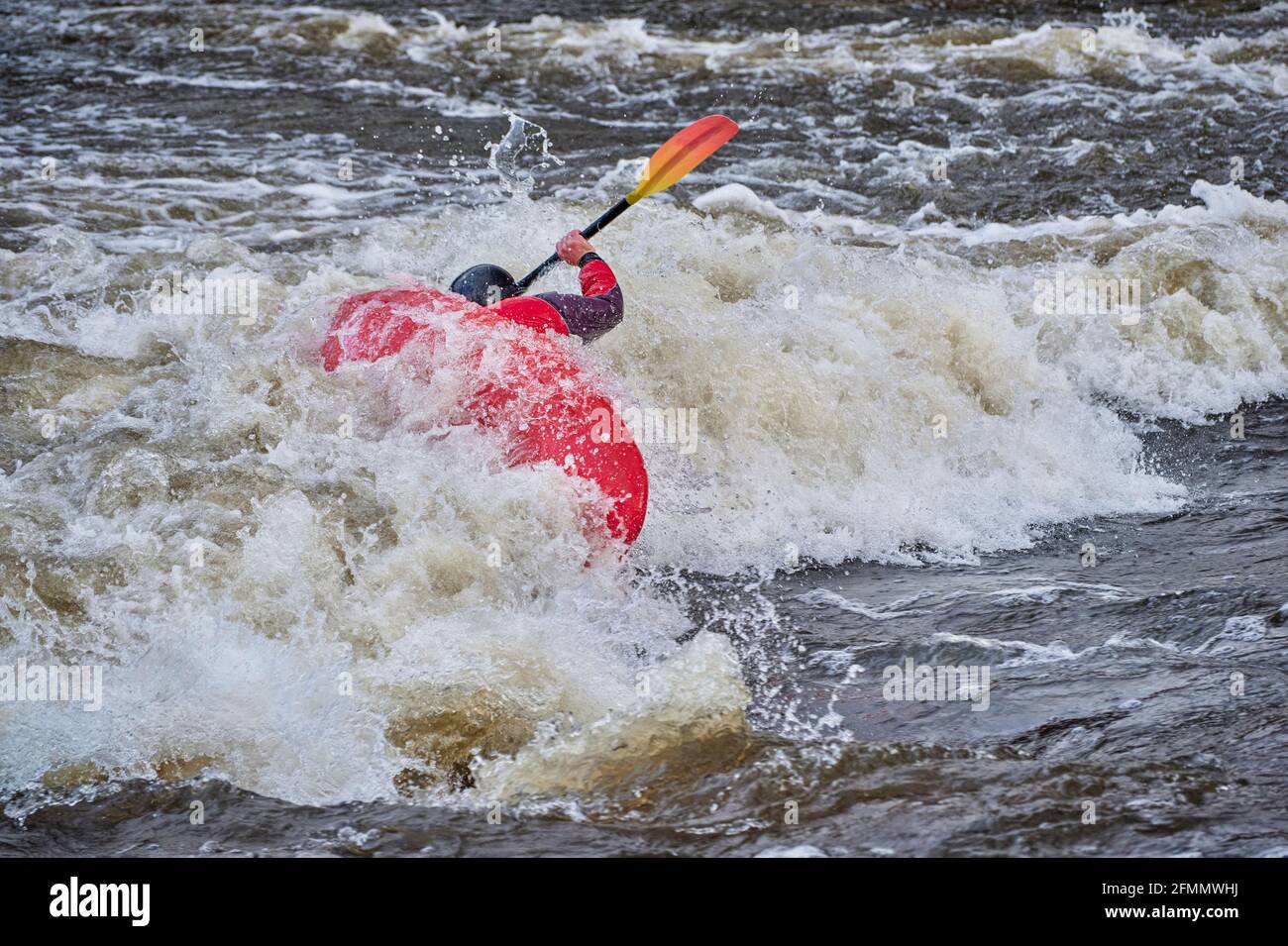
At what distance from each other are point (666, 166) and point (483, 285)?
931 millimetres

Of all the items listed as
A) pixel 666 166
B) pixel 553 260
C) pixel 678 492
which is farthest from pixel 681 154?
pixel 678 492

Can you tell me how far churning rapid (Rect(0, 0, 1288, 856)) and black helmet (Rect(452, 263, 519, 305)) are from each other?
284 mm

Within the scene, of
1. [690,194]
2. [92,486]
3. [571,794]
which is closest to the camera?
[571,794]

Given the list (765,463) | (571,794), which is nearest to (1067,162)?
(765,463)

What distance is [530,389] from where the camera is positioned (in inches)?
170

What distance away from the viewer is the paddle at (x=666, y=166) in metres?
5.31

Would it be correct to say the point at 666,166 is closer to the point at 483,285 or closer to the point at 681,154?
the point at 681,154

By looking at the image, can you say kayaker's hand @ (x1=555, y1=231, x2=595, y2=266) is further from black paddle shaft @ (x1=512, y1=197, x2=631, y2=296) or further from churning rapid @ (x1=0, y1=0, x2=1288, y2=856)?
churning rapid @ (x1=0, y1=0, x2=1288, y2=856)

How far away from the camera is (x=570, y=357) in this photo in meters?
4.53

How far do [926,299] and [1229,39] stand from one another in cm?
628

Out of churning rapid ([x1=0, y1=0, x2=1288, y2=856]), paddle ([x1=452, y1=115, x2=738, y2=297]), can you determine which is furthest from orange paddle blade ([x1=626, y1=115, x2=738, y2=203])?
churning rapid ([x1=0, y1=0, x2=1288, y2=856])

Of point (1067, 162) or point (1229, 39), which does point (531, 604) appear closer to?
point (1067, 162)

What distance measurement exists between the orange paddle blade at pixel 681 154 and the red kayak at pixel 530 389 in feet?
3.41

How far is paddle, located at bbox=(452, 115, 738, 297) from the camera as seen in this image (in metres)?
5.31
